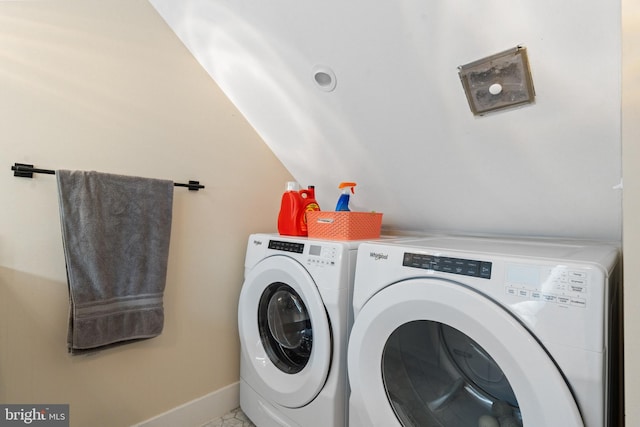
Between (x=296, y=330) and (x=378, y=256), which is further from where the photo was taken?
(x=296, y=330)

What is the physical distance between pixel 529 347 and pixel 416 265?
32cm

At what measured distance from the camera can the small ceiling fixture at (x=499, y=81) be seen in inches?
34.6

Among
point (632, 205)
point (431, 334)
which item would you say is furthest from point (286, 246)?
point (632, 205)

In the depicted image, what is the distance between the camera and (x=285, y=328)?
1.46 meters

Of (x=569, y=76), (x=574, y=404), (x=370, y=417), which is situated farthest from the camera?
(x=370, y=417)

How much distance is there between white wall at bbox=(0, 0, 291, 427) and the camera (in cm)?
109

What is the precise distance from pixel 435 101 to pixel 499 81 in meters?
0.20

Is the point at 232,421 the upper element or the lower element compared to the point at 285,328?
lower

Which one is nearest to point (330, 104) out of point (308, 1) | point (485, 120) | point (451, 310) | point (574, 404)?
point (308, 1)

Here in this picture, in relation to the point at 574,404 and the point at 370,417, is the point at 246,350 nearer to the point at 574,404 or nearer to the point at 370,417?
the point at 370,417

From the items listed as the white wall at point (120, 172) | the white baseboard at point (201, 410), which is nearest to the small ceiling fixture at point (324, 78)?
the white wall at point (120, 172)

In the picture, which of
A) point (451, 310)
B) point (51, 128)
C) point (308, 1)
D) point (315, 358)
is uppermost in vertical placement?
point (308, 1)

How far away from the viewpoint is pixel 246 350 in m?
1.48

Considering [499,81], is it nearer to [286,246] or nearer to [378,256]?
[378,256]
